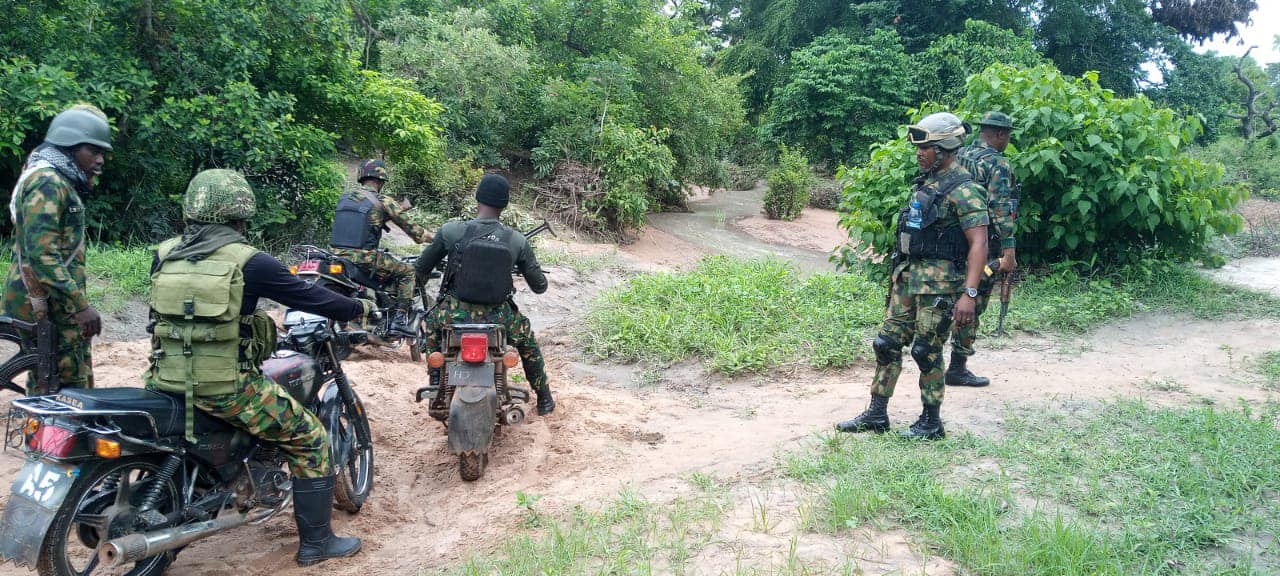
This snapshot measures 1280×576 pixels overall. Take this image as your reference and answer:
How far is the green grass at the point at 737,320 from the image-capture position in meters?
6.87

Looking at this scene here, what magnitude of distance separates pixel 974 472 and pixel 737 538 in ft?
4.40

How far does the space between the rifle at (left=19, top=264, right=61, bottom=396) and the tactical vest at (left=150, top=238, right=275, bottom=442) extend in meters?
1.51

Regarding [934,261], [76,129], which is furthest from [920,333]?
[76,129]

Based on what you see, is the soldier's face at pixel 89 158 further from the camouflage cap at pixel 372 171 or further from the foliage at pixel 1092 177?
the foliage at pixel 1092 177

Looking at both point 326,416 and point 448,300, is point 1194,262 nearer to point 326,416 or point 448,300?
point 448,300

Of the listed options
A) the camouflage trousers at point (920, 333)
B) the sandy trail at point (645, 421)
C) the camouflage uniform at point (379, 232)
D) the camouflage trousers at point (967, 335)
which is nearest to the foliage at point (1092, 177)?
the sandy trail at point (645, 421)

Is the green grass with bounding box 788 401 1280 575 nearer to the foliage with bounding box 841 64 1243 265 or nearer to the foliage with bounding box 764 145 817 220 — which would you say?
the foliage with bounding box 841 64 1243 265

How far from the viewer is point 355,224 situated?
6891 millimetres

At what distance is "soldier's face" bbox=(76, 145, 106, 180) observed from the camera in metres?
4.15

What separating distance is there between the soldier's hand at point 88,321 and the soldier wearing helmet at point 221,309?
132cm

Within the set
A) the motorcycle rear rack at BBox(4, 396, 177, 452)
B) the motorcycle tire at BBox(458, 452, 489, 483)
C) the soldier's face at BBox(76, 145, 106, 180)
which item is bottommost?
the motorcycle tire at BBox(458, 452, 489, 483)

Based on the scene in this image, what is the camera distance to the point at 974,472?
405cm

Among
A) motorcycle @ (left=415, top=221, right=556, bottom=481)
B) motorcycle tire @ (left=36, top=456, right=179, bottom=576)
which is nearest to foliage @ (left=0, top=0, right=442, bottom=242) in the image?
motorcycle @ (left=415, top=221, right=556, bottom=481)

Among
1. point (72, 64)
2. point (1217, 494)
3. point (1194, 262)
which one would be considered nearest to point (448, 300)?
point (1217, 494)
